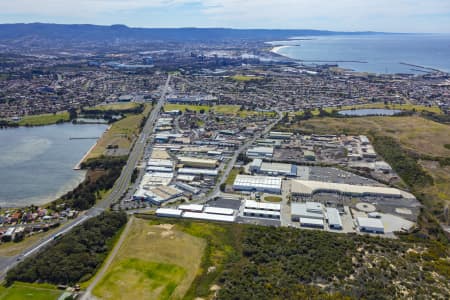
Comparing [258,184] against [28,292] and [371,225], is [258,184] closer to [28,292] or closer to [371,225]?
[371,225]

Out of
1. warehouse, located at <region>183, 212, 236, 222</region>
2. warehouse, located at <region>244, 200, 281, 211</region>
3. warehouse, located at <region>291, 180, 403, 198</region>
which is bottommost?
warehouse, located at <region>183, 212, 236, 222</region>

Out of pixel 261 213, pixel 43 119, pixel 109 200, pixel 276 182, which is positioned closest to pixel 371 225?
pixel 261 213

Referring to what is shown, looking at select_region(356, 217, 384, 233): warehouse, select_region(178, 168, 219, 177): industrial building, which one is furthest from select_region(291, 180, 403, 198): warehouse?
select_region(178, 168, 219, 177): industrial building

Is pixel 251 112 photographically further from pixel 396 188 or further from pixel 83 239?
pixel 83 239

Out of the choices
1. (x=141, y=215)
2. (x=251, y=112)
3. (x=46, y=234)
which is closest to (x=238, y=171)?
(x=141, y=215)

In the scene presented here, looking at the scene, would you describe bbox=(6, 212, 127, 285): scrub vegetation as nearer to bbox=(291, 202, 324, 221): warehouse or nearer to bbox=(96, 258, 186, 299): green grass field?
bbox=(96, 258, 186, 299): green grass field

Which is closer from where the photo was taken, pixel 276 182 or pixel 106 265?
pixel 106 265

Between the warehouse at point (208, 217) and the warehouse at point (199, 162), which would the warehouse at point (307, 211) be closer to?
the warehouse at point (208, 217)
